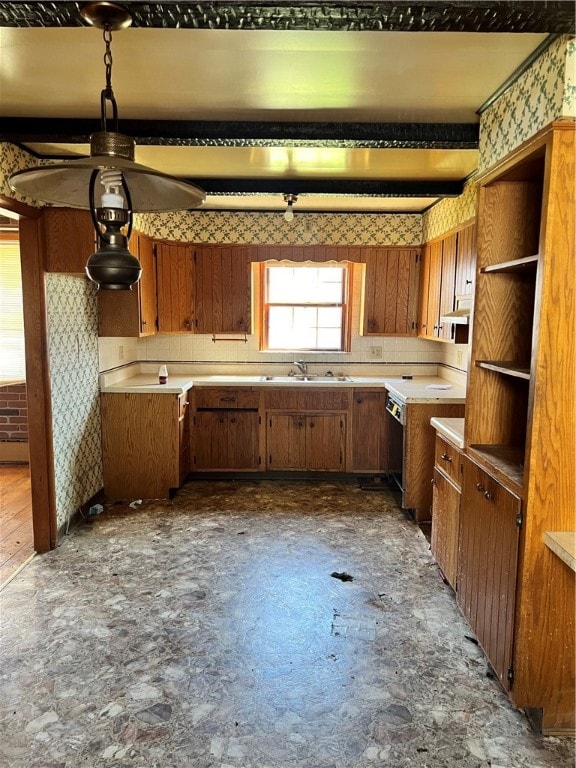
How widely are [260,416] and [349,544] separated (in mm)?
1596

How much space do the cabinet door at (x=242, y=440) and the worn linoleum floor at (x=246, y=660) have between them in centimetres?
111

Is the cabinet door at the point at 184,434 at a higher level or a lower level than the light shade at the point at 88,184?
lower

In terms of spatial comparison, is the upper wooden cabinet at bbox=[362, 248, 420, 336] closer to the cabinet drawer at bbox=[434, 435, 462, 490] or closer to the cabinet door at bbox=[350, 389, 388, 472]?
the cabinet door at bbox=[350, 389, 388, 472]

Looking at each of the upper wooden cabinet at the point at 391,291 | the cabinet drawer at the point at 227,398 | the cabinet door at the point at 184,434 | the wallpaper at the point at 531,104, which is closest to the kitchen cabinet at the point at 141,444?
the cabinet door at the point at 184,434

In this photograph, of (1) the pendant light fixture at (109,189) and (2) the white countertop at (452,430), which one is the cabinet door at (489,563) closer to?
(2) the white countertop at (452,430)

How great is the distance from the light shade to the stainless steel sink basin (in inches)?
123

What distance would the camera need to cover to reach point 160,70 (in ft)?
6.55

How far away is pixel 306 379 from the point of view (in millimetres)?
4742

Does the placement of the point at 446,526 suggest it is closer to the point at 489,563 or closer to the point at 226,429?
the point at 489,563

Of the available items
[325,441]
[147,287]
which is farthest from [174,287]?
[325,441]

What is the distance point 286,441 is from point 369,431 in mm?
775

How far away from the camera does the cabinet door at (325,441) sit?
15.0 feet

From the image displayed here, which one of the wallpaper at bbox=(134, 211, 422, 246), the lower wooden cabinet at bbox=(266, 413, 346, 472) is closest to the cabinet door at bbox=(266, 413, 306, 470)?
the lower wooden cabinet at bbox=(266, 413, 346, 472)

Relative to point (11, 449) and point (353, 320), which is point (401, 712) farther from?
point (11, 449)
